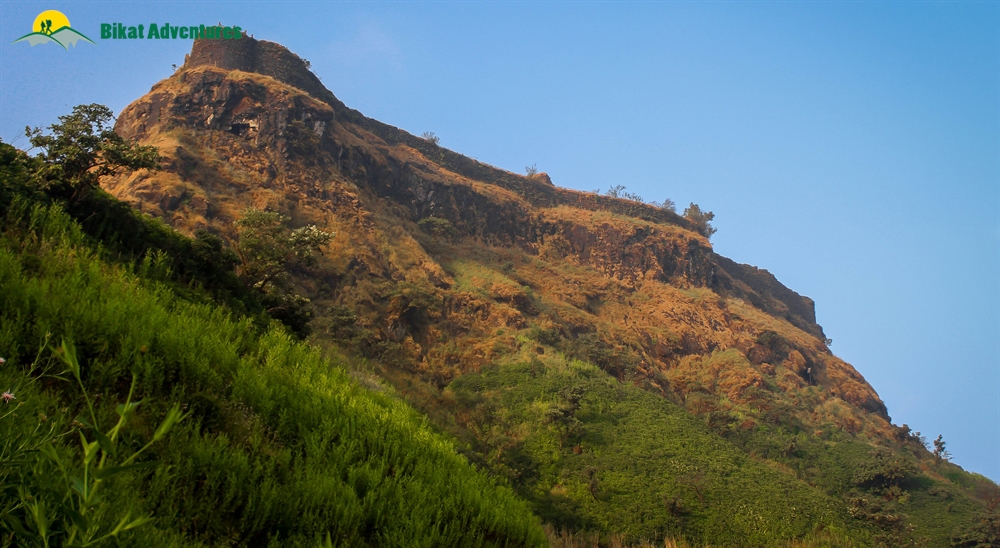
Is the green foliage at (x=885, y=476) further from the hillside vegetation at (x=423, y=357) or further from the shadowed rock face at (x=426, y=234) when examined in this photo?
the shadowed rock face at (x=426, y=234)

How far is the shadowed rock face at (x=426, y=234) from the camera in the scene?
3066 cm

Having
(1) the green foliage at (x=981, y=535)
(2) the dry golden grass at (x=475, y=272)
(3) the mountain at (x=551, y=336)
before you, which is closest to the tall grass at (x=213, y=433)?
(3) the mountain at (x=551, y=336)

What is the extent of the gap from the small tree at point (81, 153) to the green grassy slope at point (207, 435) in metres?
3.65

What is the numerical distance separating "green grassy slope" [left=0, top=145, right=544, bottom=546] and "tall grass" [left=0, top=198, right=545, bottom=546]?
0.02 metres

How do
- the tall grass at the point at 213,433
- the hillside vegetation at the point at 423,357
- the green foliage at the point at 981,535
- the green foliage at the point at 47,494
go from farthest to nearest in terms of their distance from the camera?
the green foliage at the point at 981,535 → the hillside vegetation at the point at 423,357 → the tall grass at the point at 213,433 → the green foliage at the point at 47,494

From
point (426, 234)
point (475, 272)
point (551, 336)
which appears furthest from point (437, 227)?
point (551, 336)

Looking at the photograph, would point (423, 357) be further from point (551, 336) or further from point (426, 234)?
point (426, 234)

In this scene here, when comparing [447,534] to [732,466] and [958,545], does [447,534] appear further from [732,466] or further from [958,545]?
[958,545]

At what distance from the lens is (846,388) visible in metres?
46.4

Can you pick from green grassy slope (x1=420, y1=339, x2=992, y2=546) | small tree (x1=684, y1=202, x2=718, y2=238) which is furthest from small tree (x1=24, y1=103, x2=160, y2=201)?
small tree (x1=684, y1=202, x2=718, y2=238)

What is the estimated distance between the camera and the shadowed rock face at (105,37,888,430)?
3066cm

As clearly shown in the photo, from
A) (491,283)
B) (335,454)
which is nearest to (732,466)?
(491,283)

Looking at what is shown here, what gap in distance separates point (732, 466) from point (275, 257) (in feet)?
67.2

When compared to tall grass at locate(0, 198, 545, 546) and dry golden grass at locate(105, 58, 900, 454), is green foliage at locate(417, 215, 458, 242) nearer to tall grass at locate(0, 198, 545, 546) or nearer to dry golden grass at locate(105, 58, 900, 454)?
dry golden grass at locate(105, 58, 900, 454)
